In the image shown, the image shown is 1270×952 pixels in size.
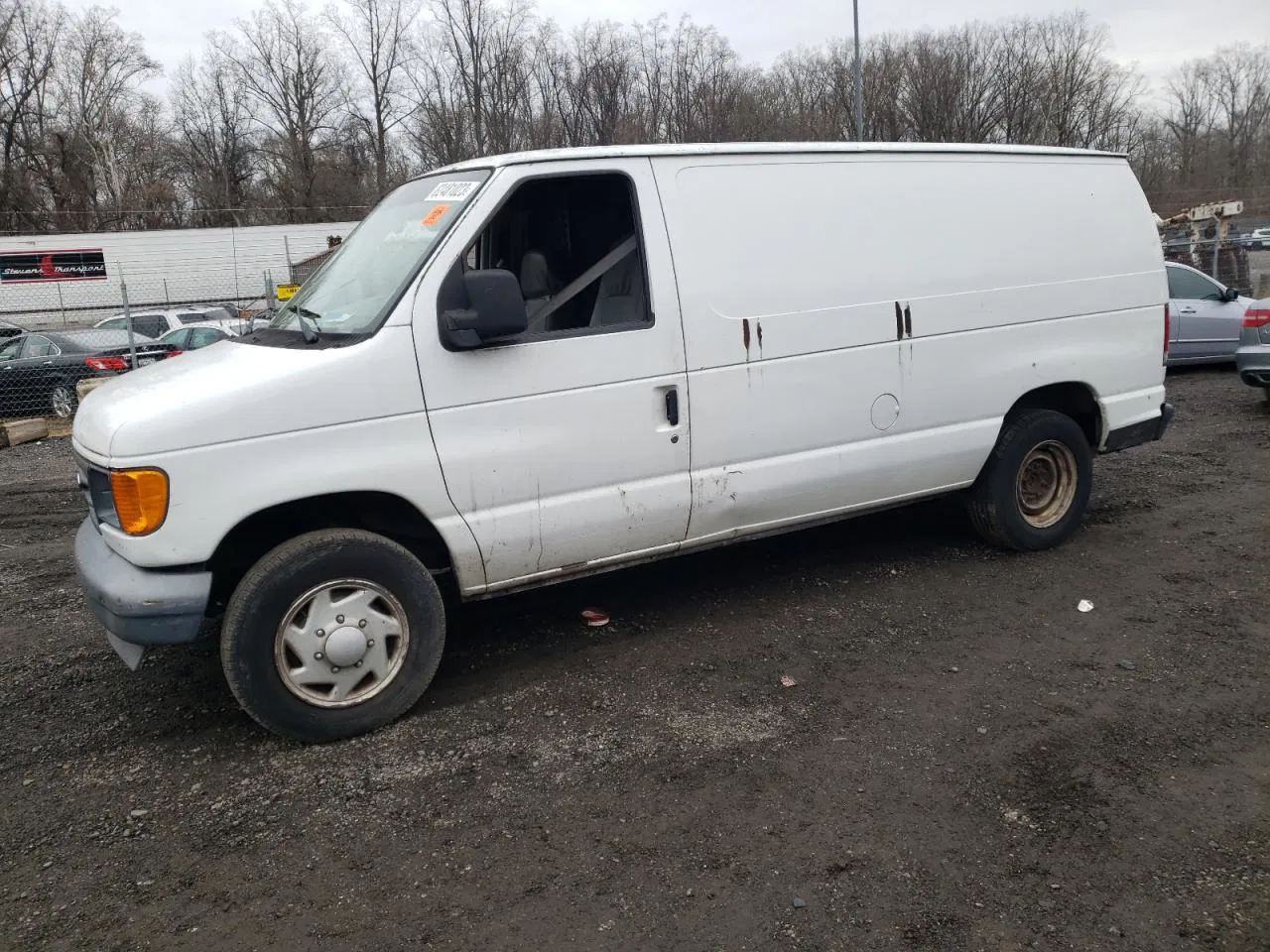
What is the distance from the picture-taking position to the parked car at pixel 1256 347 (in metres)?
9.59

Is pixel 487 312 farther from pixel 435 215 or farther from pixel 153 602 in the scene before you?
pixel 153 602

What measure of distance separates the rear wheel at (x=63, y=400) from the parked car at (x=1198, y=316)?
14.6m

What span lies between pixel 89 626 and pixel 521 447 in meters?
2.91

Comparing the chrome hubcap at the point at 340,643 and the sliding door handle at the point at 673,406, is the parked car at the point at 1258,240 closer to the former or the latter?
the sliding door handle at the point at 673,406

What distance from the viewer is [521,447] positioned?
407cm

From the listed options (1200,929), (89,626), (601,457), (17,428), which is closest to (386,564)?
(601,457)

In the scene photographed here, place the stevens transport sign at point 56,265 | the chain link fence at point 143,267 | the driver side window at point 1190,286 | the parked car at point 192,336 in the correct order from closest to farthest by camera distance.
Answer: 1. the driver side window at point 1190,286
2. the parked car at point 192,336
3. the chain link fence at point 143,267
4. the stevens transport sign at point 56,265

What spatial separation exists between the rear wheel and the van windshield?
35.5 feet

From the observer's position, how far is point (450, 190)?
424 centimetres

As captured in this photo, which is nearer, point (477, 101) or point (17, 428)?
point (17, 428)

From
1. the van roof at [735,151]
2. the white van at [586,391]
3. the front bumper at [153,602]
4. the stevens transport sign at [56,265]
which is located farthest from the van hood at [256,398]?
the stevens transport sign at [56,265]

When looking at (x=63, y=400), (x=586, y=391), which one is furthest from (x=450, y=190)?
(x=63, y=400)

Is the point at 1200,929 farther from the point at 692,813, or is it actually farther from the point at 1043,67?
the point at 1043,67

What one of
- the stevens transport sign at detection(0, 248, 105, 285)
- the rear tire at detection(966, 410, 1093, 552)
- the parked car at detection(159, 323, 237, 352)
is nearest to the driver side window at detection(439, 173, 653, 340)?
the rear tire at detection(966, 410, 1093, 552)
